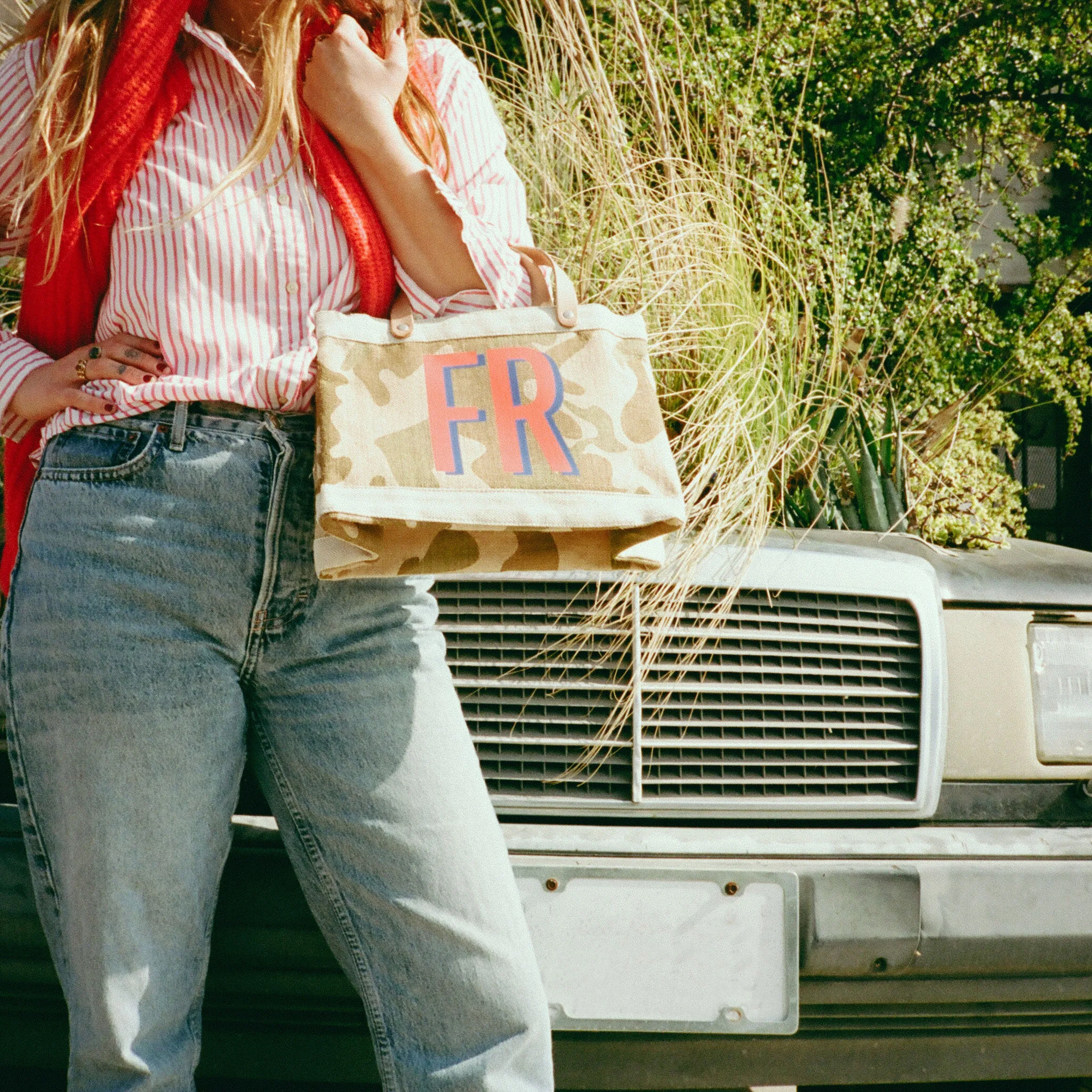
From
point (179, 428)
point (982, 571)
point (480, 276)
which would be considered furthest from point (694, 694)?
point (179, 428)

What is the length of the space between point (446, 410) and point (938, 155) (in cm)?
429

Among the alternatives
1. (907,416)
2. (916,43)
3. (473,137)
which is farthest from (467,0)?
(473,137)

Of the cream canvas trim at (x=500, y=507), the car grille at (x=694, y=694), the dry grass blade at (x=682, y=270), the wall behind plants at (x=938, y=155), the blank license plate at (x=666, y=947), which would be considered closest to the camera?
the cream canvas trim at (x=500, y=507)

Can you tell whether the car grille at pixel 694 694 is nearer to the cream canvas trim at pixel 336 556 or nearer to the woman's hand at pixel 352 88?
the cream canvas trim at pixel 336 556

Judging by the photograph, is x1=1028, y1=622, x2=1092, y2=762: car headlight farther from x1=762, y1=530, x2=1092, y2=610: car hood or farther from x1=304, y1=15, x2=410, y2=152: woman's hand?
x1=304, y1=15, x2=410, y2=152: woman's hand

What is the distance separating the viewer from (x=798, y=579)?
160 centimetres

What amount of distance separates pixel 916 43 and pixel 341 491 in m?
4.40

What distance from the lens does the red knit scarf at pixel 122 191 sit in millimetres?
1118

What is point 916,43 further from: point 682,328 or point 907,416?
point 682,328

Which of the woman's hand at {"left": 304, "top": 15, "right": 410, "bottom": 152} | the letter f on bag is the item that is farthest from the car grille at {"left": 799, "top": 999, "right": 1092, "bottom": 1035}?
the woman's hand at {"left": 304, "top": 15, "right": 410, "bottom": 152}

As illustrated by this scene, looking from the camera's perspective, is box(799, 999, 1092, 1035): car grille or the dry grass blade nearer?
box(799, 999, 1092, 1035): car grille

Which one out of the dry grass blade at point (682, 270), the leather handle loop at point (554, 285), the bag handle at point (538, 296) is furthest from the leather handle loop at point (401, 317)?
the dry grass blade at point (682, 270)

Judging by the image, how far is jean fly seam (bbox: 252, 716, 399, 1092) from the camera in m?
1.17

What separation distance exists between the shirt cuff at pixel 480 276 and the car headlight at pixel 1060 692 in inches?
42.0
